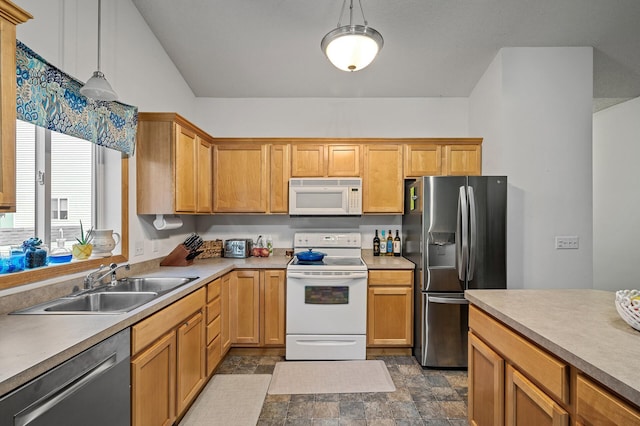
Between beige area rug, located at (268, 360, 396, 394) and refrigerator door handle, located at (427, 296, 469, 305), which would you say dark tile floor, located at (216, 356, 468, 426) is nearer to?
beige area rug, located at (268, 360, 396, 394)

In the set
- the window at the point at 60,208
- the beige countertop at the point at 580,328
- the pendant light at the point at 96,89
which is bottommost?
the beige countertop at the point at 580,328

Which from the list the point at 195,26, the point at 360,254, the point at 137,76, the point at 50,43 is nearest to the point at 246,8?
the point at 195,26

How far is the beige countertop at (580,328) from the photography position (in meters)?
0.90

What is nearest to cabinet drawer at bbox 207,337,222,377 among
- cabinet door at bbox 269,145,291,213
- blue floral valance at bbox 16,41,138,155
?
cabinet door at bbox 269,145,291,213

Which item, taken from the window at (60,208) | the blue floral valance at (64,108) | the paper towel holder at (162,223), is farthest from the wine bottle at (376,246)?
the window at (60,208)

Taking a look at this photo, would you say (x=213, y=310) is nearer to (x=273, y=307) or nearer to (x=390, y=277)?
(x=273, y=307)

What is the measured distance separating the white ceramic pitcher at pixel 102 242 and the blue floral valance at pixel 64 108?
0.60 meters

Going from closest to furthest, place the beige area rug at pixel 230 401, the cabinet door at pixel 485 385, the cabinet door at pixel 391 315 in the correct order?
1. the cabinet door at pixel 485 385
2. the beige area rug at pixel 230 401
3. the cabinet door at pixel 391 315

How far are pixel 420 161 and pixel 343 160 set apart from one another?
0.84 m

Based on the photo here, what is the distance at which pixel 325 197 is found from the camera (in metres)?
3.43

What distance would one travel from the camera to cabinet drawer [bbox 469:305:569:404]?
1090 mm

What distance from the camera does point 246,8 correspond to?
2.61 metres

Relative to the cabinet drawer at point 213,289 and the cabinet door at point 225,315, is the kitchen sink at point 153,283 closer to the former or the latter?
the cabinet drawer at point 213,289

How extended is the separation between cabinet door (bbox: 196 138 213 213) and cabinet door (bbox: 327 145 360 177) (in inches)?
50.8
